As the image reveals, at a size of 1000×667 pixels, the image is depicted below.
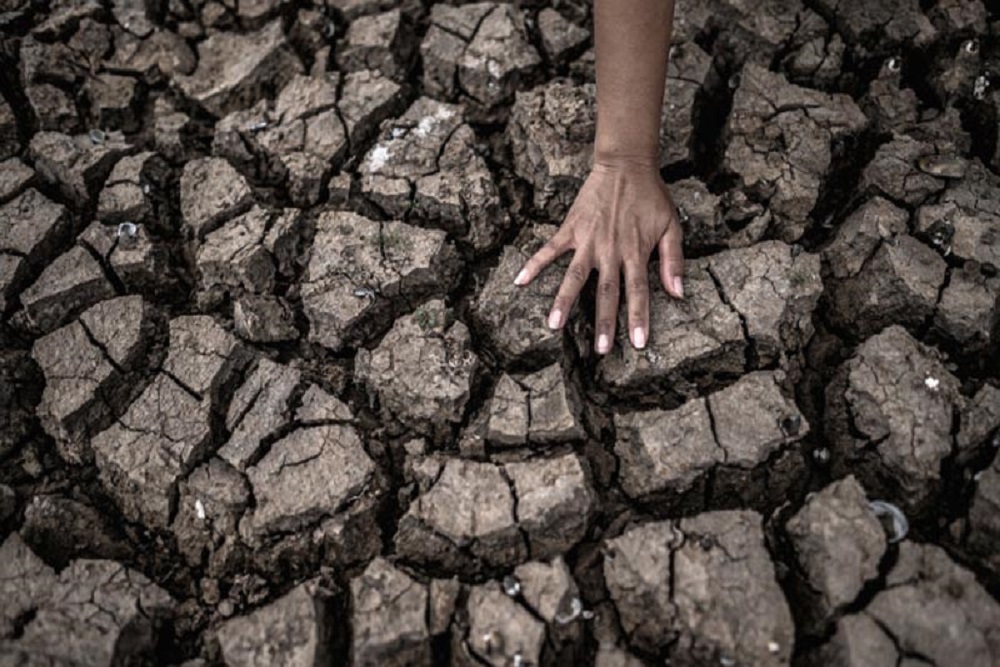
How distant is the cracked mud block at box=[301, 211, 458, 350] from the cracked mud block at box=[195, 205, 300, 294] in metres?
0.09

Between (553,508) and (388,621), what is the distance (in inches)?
16.7

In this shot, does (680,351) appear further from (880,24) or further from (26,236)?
(26,236)

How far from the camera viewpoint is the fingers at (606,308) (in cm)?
184

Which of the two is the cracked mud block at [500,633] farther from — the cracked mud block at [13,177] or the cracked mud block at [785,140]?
the cracked mud block at [13,177]

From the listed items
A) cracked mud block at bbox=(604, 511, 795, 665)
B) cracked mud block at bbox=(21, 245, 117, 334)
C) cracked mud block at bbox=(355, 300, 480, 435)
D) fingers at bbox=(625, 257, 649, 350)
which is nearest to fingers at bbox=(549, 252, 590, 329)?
fingers at bbox=(625, 257, 649, 350)

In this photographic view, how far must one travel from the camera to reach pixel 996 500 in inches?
64.7

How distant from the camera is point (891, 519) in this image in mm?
1665

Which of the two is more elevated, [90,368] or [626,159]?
[626,159]

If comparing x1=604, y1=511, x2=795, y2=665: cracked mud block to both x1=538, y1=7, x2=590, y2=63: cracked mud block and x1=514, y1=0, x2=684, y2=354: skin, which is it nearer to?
x1=514, y1=0, x2=684, y2=354: skin

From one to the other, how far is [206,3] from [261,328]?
1266 millimetres

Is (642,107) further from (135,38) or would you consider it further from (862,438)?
(135,38)

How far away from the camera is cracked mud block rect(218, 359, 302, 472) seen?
1834 mm

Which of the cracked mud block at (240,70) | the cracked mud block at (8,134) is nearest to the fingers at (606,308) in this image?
the cracked mud block at (240,70)

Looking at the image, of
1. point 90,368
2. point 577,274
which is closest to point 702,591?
point 577,274
